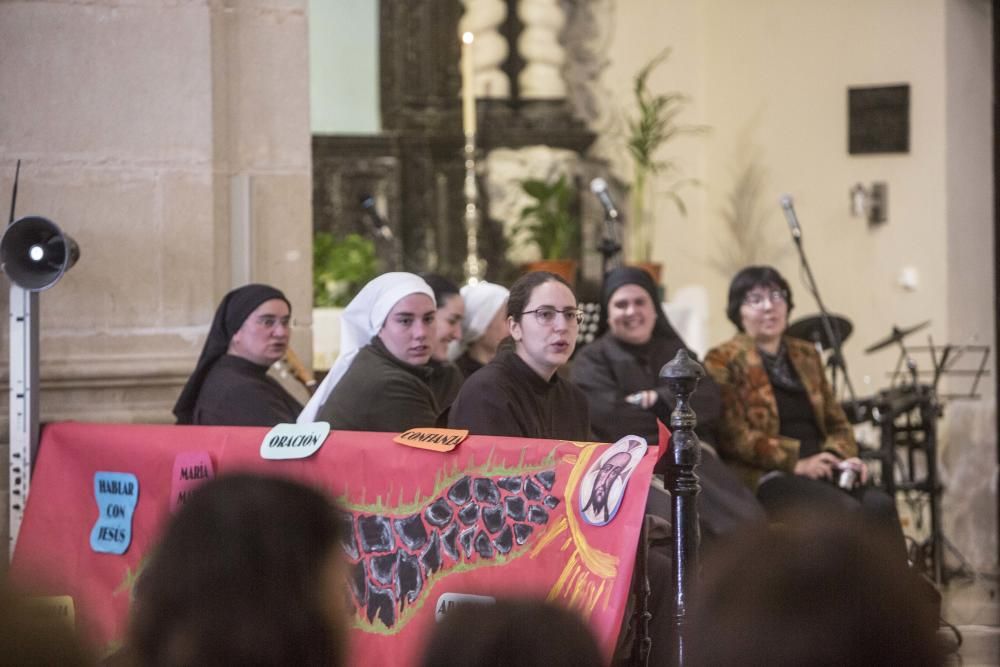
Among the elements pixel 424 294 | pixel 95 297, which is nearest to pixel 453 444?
pixel 424 294

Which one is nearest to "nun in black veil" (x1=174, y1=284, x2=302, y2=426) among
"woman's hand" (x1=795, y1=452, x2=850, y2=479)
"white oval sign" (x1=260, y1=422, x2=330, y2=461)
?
"white oval sign" (x1=260, y1=422, x2=330, y2=461)

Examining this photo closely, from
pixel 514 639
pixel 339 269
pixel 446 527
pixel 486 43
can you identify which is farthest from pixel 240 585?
pixel 486 43

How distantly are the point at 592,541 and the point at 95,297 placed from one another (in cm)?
277

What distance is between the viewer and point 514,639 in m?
1.41

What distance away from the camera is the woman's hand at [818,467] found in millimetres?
5922

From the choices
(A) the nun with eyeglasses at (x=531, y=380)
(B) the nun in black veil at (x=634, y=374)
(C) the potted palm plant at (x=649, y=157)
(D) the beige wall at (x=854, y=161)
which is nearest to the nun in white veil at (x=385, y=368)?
(A) the nun with eyeglasses at (x=531, y=380)

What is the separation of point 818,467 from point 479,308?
4.96ft

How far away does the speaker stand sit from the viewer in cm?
486

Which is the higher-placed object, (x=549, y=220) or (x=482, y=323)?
(x=549, y=220)

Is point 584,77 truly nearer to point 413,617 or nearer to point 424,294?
point 424,294

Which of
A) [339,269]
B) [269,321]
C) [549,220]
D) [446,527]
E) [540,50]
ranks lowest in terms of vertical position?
[446,527]

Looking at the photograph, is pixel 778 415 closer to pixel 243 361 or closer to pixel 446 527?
pixel 243 361

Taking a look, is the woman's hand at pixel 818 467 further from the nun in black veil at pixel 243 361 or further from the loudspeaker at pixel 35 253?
the loudspeaker at pixel 35 253

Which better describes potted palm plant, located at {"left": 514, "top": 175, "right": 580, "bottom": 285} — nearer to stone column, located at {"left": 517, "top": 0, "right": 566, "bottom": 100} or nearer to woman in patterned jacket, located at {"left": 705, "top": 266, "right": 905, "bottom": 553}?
stone column, located at {"left": 517, "top": 0, "right": 566, "bottom": 100}
